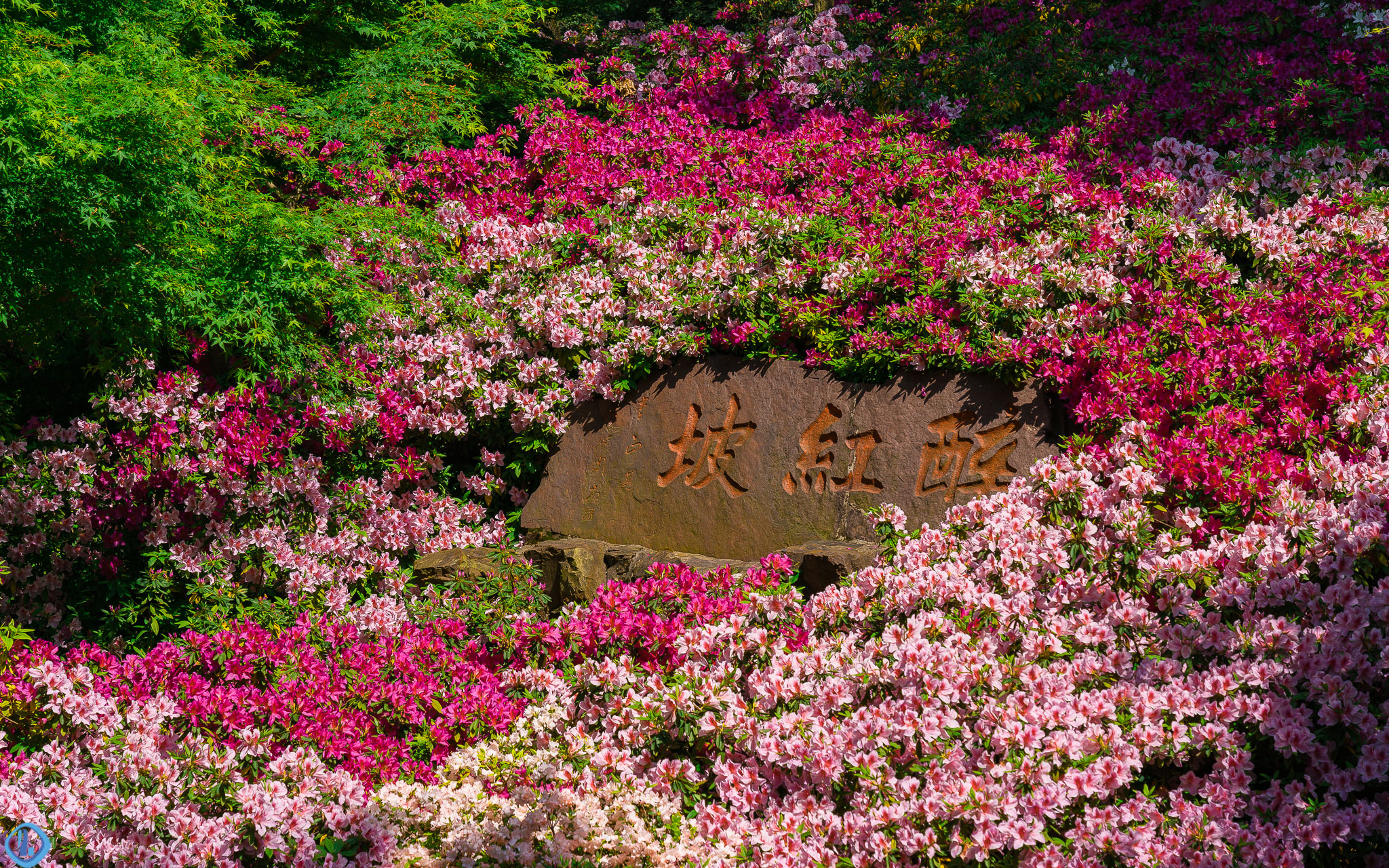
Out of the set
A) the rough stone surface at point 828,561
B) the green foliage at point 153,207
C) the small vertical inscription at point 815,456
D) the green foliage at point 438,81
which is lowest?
the rough stone surface at point 828,561

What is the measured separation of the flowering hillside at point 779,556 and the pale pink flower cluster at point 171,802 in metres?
0.01

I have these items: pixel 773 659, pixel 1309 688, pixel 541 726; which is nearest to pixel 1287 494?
pixel 1309 688

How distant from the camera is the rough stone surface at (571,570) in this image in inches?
179

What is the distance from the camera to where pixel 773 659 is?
→ 120 inches

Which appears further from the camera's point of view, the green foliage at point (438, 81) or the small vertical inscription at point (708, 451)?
the green foliage at point (438, 81)

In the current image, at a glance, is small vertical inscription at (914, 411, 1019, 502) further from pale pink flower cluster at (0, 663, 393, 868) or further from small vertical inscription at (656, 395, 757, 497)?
pale pink flower cluster at (0, 663, 393, 868)

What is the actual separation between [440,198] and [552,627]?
4.37 m

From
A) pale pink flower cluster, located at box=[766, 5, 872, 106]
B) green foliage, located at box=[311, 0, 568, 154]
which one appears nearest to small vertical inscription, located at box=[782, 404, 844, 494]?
→ green foliage, located at box=[311, 0, 568, 154]

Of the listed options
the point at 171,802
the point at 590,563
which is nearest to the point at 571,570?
the point at 590,563

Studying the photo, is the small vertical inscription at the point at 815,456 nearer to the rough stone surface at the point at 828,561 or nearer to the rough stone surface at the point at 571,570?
the rough stone surface at the point at 828,561

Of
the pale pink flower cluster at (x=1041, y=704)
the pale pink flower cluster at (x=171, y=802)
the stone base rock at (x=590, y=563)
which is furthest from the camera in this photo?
the stone base rock at (x=590, y=563)

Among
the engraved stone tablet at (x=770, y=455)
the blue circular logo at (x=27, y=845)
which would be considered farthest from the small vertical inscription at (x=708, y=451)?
the blue circular logo at (x=27, y=845)

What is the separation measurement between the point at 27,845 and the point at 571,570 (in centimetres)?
246

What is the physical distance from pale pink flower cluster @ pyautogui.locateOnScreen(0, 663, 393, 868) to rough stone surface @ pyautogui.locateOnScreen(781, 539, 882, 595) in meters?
1.90
